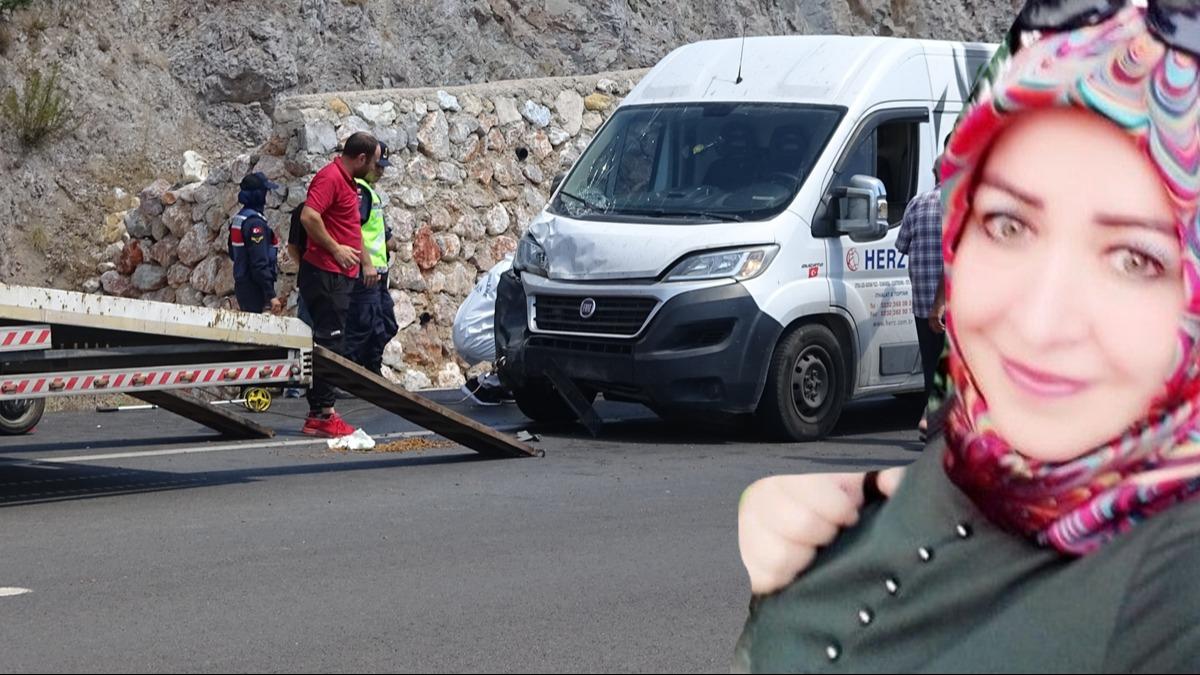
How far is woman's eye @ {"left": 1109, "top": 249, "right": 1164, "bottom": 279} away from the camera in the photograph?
1470mm

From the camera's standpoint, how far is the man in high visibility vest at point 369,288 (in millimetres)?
12320

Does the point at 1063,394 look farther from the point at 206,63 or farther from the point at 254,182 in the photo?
the point at 206,63

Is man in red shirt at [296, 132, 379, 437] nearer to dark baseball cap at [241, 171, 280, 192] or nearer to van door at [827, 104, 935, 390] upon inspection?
van door at [827, 104, 935, 390]

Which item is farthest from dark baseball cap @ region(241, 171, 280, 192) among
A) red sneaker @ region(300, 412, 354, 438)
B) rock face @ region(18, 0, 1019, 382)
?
red sneaker @ region(300, 412, 354, 438)

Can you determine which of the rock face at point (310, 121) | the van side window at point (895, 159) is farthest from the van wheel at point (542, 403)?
the rock face at point (310, 121)

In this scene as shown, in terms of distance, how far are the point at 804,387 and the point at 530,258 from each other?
207cm

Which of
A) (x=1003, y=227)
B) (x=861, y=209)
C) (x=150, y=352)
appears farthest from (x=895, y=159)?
(x=1003, y=227)

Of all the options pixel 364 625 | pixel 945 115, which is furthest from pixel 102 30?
pixel 364 625

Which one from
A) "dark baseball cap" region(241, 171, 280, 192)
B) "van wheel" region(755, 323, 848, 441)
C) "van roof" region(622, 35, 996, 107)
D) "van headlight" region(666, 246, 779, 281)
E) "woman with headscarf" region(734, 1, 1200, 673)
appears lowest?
"van wheel" region(755, 323, 848, 441)

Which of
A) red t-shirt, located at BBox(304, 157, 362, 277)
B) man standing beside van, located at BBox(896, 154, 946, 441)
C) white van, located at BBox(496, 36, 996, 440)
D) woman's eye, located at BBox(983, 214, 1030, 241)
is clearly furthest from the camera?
red t-shirt, located at BBox(304, 157, 362, 277)

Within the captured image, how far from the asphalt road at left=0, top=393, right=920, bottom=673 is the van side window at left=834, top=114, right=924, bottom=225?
1.63 m

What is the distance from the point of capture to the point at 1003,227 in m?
1.55

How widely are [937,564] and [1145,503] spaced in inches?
8.0

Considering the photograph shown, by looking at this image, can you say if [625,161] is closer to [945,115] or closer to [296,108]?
[945,115]
